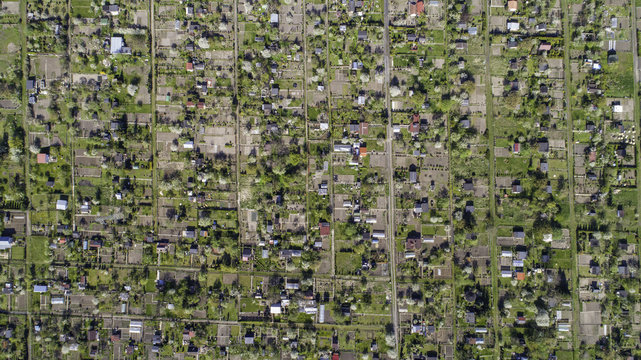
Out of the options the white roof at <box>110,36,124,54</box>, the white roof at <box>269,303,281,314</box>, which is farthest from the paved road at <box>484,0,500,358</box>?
the white roof at <box>110,36,124,54</box>

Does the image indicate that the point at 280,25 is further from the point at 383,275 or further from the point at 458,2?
the point at 383,275

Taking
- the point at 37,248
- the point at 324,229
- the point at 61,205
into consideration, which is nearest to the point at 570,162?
the point at 324,229

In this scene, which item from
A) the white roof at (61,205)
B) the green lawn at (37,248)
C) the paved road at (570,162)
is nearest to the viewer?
the paved road at (570,162)

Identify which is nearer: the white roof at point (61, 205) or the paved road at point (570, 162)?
the paved road at point (570, 162)

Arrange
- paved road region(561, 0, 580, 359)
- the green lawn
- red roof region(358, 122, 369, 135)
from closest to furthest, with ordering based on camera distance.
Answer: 1. paved road region(561, 0, 580, 359)
2. the green lawn
3. red roof region(358, 122, 369, 135)

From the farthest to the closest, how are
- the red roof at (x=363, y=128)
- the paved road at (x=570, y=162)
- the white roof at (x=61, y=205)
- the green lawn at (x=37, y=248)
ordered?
the red roof at (x=363, y=128) → the green lawn at (x=37, y=248) → the white roof at (x=61, y=205) → the paved road at (x=570, y=162)

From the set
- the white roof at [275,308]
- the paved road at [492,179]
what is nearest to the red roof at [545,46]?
the paved road at [492,179]

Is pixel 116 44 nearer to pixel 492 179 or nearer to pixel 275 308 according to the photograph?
pixel 275 308

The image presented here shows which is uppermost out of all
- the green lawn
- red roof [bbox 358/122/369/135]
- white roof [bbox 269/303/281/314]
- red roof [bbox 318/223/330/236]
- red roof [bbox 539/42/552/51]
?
red roof [bbox 539/42/552/51]

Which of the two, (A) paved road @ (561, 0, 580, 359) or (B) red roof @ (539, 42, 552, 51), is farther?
(B) red roof @ (539, 42, 552, 51)

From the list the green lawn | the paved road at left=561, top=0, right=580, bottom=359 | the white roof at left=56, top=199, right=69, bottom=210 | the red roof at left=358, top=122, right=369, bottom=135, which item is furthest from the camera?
the red roof at left=358, top=122, right=369, bottom=135

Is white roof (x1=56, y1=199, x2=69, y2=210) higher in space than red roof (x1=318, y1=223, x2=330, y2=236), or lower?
higher

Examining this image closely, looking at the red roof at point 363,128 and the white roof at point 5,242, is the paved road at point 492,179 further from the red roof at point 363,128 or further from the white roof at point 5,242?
the white roof at point 5,242

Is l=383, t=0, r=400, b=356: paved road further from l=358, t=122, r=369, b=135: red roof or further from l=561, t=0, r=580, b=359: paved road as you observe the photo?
l=561, t=0, r=580, b=359: paved road
